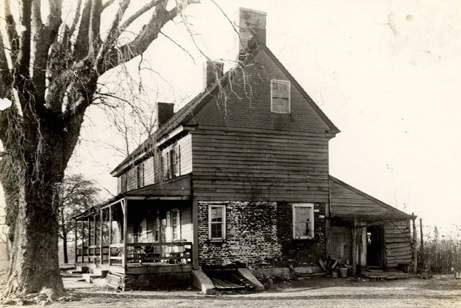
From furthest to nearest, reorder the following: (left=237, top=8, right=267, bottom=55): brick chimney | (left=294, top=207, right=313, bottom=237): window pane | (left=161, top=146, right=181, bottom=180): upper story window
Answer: (left=237, top=8, right=267, bottom=55): brick chimney
(left=161, top=146, right=181, bottom=180): upper story window
(left=294, top=207, right=313, bottom=237): window pane

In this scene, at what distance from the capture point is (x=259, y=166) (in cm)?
2112

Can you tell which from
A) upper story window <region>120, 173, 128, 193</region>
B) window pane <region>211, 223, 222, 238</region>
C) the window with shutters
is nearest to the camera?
window pane <region>211, 223, 222, 238</region>

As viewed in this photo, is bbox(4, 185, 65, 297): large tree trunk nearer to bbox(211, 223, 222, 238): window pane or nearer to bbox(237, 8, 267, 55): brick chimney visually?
bbox(211, 223, 222, 238): window pane

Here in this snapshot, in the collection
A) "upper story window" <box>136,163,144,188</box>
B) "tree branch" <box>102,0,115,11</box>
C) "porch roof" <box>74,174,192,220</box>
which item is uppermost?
"tree branch" <box>102,0,115,11</box>

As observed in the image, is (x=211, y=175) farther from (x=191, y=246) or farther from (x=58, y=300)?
(x=58, y=300)

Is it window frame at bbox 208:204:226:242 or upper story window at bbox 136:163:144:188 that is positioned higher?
upper story window at bbox 136:163:144:188

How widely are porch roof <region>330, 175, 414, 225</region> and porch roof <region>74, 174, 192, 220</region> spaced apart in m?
6.75

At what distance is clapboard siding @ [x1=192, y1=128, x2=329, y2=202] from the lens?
2027cm

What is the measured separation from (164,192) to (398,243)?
38.2 ft

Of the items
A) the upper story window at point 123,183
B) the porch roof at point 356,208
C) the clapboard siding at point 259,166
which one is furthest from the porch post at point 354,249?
the upper story window at point 123,183

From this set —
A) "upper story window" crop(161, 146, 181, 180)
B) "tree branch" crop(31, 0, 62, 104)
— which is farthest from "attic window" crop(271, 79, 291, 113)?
"tree branch" crop(31, 0, 62, 104)

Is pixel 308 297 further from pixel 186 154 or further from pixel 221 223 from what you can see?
pixel 186 154

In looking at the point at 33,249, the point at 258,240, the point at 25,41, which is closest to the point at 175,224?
the point at 258,240

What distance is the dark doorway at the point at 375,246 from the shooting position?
78.9 ft
